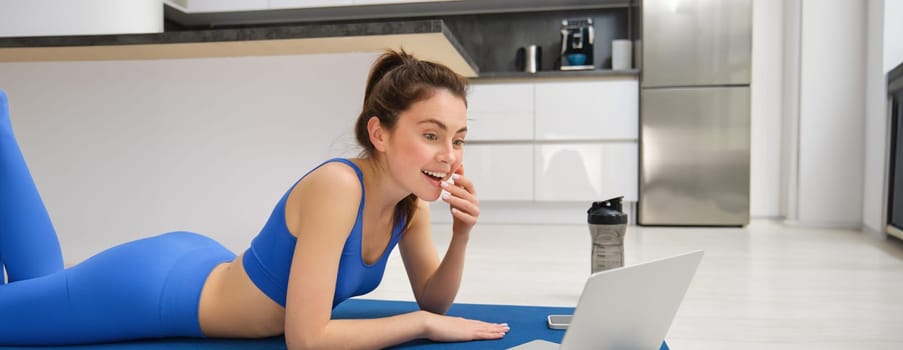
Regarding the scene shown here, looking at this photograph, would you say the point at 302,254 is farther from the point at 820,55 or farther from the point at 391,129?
the point at 820,55

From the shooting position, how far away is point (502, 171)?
4.37 meters

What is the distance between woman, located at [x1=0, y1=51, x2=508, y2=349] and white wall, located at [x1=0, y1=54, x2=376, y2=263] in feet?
3.20

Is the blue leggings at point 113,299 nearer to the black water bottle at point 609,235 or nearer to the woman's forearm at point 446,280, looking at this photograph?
the woman's forearm at point 446,280

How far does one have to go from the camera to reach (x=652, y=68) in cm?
416

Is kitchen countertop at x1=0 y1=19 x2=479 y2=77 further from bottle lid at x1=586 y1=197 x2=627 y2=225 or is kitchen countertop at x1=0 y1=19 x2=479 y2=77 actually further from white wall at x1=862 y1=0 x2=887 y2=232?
white wall at x1=862 y1=0 x2=887 y2=232

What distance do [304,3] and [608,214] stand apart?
3.56 m

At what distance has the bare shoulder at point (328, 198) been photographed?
1128mm

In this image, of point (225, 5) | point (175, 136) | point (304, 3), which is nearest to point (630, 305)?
point (175, 136)

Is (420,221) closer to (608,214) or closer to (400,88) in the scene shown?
(400,88)

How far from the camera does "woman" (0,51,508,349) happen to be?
1.14 meters

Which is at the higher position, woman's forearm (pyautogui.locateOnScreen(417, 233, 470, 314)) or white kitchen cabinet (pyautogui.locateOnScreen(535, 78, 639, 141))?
white kitchen cabinet (pyautogui.locateOnScreen(535, 78, 639, 141))

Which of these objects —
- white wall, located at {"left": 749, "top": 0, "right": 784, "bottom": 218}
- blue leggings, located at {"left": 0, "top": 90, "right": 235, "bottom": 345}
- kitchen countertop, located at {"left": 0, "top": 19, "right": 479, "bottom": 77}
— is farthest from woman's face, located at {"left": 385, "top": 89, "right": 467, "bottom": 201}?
white wall, located at {"left": 749, "top": 0, "right": 784, "bottom": 218}

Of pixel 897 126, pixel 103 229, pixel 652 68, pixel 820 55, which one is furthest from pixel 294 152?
pixel 820 55

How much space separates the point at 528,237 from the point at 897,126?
1.95 meters
